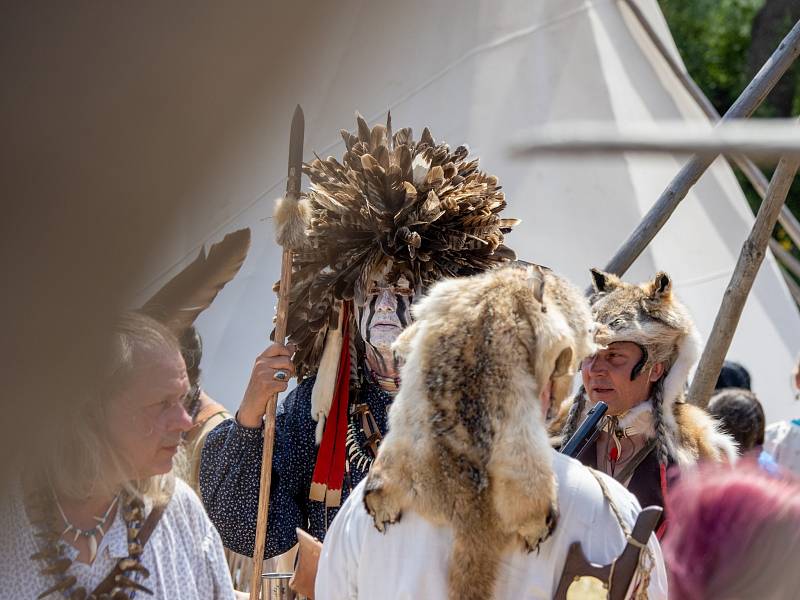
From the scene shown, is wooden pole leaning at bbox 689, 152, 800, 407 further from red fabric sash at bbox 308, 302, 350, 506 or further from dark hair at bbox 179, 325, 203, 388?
dark hair at bbox 179, 325, 203, 388

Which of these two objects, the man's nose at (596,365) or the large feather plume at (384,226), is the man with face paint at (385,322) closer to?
the large feather plume at (384,226)

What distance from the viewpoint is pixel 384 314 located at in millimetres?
2922

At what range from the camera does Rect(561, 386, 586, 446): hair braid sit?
131 inches

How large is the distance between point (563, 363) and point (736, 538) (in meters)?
0.45

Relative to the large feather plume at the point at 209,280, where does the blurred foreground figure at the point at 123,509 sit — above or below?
below

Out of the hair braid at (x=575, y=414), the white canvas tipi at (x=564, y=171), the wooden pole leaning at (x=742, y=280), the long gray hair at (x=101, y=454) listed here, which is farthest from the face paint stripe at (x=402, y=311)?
the white canvas tipi at (x=564, y=171)

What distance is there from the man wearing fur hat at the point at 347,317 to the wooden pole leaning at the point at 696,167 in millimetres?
1379

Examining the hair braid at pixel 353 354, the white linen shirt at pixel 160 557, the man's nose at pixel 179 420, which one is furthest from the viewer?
the hair braid at pixel 353 354

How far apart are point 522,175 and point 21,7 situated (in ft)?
20.3

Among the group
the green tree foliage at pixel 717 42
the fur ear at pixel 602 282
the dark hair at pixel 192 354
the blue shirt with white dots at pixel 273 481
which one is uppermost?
the green tree foliage at pixel 717 42

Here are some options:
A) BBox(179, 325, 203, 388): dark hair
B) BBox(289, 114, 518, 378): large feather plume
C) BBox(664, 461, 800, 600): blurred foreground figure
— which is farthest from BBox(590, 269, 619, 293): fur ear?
BBox(664, 461, 800, 600): blurred foreground figure

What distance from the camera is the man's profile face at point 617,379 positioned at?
3242 mm

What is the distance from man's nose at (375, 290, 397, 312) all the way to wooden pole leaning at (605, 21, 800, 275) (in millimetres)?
1600

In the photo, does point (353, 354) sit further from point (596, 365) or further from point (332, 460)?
point (596, 365)
